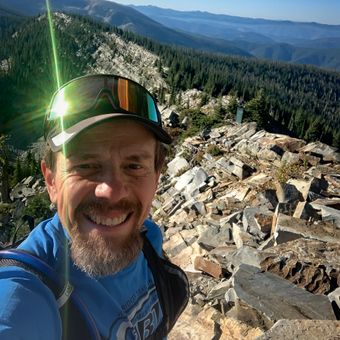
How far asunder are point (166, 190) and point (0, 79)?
122589mm

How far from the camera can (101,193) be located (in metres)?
2.70

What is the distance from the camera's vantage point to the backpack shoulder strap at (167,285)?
11.1 feet

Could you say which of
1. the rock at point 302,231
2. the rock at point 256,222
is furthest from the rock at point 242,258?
the rock at point 256,222

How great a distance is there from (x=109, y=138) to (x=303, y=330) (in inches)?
140

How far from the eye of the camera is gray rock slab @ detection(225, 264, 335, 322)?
5.94 meters

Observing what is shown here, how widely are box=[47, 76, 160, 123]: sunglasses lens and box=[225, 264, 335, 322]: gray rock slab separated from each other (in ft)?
14.1

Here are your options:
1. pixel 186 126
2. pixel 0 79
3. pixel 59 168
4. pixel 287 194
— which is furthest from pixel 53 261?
pixel 0 79

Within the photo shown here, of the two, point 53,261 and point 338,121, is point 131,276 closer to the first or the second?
point 53,261

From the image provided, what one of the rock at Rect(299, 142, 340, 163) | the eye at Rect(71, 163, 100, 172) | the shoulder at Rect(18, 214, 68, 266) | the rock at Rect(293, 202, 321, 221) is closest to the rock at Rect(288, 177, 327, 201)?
the rock at Rect(293, 202, 321, 221)

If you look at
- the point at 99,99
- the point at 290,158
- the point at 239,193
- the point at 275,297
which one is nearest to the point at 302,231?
the point at 275,297

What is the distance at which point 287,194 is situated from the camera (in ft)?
38.9

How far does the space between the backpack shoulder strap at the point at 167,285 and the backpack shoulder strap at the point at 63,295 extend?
3.52ft

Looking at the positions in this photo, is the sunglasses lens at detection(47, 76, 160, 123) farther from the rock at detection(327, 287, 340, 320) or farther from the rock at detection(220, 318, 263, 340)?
the rock at detection(327, 287, 340, 320)

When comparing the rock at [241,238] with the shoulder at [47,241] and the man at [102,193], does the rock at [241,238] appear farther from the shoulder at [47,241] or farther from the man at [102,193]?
the shoulder at [47,241]
